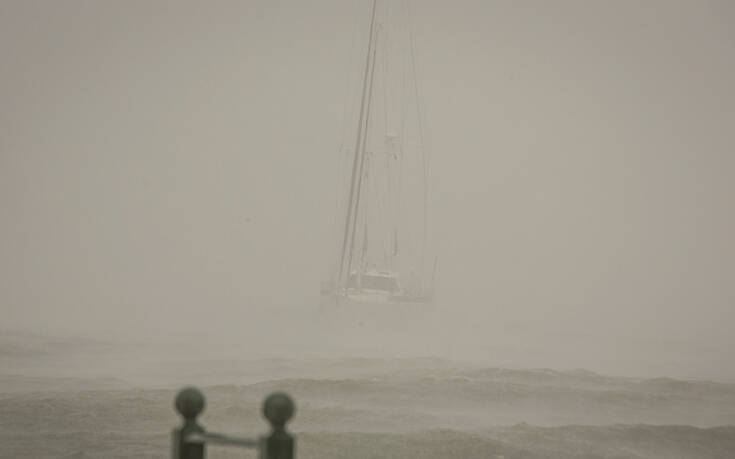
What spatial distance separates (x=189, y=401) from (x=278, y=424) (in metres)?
0.45

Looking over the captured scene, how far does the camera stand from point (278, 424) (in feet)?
11.1

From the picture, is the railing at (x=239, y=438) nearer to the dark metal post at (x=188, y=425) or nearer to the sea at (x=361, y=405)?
the dark metal post at (x=188, y=425)

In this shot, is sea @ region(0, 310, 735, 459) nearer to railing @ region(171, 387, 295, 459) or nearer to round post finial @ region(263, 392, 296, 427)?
railing @ region(171, 387, 295, 459)

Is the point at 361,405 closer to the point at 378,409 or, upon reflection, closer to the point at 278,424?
the point at 378,409

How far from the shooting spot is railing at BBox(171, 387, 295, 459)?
3369 millimetres

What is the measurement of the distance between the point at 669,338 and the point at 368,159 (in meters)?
13.9

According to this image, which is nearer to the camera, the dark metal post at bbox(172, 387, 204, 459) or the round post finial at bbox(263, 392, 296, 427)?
the round post finial at bbox(263, 392, 296, 427)

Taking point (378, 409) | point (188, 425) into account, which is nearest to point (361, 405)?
point (378, 409)

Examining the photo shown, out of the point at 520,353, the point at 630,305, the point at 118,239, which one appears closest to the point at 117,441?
the point at 520,353

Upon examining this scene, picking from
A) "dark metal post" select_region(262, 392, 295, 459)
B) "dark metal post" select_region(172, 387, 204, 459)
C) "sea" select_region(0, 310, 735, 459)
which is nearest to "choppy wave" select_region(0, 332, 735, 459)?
"sea" select_region(0, 310, 735, 459)

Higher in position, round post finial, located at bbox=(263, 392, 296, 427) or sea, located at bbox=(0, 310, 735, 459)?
round post finial, located at bbox=(263, 392, 296, 427)

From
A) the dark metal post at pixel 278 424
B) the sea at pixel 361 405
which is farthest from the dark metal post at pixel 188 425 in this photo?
the sea at pixel 361 405

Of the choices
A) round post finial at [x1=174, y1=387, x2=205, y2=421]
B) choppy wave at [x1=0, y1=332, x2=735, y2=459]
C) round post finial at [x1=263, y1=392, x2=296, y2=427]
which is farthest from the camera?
choppy wave at [x1=0, y1=332, x2=735, y2=459]

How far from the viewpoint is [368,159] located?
1371 inches
